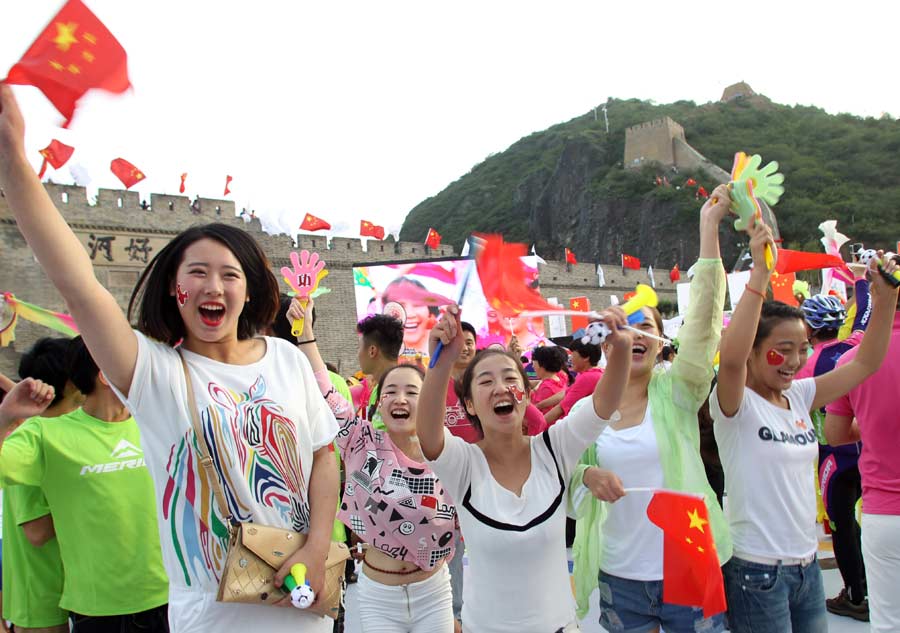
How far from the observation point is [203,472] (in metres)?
1.51

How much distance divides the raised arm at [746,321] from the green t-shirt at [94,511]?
2110mm

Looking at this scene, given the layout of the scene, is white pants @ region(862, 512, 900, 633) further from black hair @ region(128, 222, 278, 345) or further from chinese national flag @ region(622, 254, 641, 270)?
chinese national flag @ region(622, 254, 641, 270)

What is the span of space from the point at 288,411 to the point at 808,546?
1859 millimetres

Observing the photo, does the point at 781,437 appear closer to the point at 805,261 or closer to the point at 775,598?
the point at 775,598

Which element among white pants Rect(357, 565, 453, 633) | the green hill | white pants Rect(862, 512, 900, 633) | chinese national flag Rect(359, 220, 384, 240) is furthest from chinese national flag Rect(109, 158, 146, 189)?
the green hill

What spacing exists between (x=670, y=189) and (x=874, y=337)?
49.5 metres

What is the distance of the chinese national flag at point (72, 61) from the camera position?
1307 millimetres

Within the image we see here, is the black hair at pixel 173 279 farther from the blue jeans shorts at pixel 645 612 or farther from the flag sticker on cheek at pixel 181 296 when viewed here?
the blue jeans shorts at pixel 645 612

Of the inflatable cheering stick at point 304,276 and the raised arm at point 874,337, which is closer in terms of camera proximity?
the raised arm at point 874,337

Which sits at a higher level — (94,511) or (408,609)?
(94,511)

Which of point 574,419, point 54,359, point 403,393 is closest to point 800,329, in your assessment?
point 574,419

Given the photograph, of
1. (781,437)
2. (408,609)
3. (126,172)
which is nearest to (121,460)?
(408,609)

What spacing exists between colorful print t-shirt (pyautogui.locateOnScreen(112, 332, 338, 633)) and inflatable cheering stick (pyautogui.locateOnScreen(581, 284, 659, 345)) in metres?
0.92

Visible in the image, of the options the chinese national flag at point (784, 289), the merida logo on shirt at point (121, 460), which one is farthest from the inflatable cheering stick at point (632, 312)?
the chinese national flag at point (784, 289)
